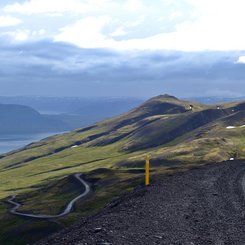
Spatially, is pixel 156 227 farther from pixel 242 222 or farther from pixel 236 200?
pixel 236 200

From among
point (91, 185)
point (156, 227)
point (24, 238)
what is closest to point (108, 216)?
point (156, 227)

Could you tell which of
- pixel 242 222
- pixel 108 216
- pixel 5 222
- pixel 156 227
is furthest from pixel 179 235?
pixel 5 222

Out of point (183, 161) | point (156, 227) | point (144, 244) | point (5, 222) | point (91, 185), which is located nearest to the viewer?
point (144, 244)

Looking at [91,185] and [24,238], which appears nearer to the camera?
[24,238]

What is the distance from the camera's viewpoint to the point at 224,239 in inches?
752

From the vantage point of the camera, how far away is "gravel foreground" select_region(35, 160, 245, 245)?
Answer: 19.2 m

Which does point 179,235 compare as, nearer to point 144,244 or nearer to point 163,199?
point 144,244

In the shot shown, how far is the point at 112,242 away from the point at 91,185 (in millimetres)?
108000

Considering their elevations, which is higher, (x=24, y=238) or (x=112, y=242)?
(x=112, y=242)

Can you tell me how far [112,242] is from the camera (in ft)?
60.7

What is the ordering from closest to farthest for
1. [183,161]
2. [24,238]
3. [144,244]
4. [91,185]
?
[144,244]
[24,238]
[91,185]
[183,161]

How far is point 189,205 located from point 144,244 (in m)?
8.20

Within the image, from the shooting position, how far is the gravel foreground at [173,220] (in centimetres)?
1919

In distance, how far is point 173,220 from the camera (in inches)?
883
